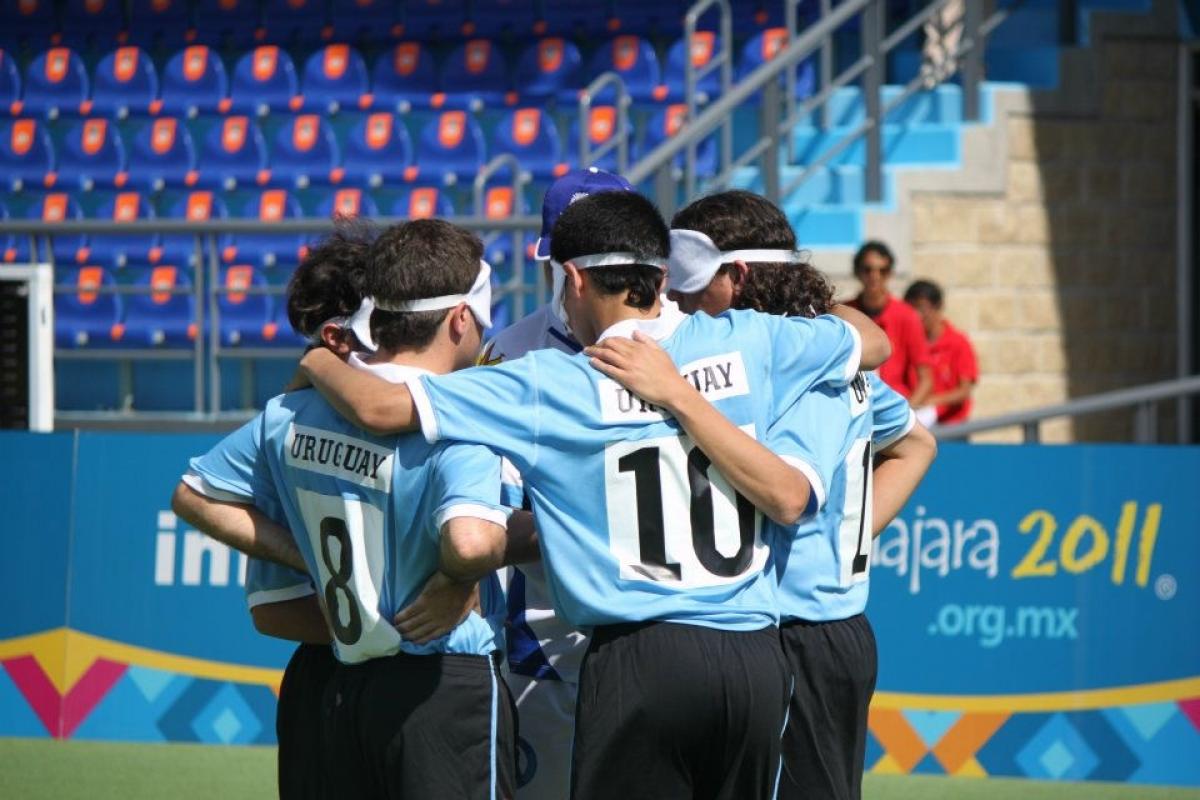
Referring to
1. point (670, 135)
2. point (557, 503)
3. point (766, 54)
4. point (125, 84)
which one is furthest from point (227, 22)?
point (557, 503)

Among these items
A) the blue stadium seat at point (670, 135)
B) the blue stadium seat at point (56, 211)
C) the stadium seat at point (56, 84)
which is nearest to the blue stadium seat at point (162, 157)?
the blue stadium seat at point (56, 211)

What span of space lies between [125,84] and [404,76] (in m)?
2.38

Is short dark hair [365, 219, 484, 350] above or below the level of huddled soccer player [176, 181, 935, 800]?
above

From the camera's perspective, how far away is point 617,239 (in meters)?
3.12

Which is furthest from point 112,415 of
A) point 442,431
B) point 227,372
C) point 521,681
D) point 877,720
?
point 442,431

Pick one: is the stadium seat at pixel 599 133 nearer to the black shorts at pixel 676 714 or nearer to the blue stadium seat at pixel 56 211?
the blue stadium seat at pixel 56 211

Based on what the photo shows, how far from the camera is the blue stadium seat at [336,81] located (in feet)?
46.6

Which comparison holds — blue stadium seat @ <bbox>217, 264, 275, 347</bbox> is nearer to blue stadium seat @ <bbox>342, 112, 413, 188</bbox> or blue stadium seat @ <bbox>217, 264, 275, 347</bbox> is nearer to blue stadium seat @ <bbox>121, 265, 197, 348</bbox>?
blue stadium seat @ <bbox>121, 265, 197, 348</bbox>

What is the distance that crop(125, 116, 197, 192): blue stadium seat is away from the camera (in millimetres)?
14047

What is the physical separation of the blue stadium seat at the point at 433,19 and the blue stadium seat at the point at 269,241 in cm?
194

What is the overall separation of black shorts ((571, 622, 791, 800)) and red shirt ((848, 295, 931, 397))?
20.0 feet

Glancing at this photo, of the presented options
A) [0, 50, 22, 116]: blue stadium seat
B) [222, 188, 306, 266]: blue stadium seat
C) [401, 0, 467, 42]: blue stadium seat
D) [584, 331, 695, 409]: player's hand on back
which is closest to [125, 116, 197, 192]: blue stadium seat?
[222, 188, 306, 266]: blue stadium seat

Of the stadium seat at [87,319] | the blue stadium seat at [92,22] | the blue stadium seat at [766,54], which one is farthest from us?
the blue stadium seat at [92,22]

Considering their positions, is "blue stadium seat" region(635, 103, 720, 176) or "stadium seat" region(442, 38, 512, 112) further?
"stadium seat" region(442, 38, 512, 112)
